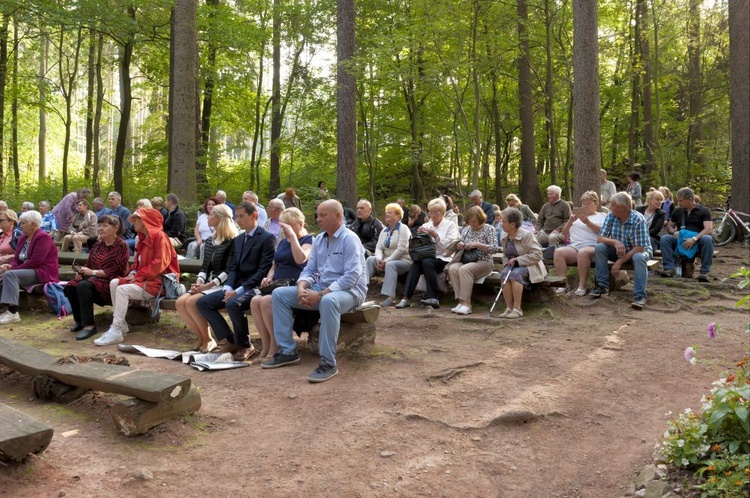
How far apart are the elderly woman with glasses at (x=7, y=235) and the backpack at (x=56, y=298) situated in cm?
137

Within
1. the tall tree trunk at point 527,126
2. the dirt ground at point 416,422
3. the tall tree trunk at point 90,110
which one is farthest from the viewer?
the tall tree trunk at point 90,110

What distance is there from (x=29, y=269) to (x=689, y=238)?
8958 mm

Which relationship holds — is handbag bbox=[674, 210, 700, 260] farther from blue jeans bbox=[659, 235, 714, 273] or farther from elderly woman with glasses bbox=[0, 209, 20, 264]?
Result: elderly woman with glasses bbox=[0, 209, 20, 264]

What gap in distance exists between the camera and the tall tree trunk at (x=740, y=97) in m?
12.3

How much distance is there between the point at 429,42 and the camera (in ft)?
48.8

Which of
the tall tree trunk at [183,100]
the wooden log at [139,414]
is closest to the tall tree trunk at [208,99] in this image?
the tall tree trunk at [183,100]

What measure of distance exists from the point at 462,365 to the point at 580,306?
2.88 m

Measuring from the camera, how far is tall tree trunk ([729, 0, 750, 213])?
1233cm

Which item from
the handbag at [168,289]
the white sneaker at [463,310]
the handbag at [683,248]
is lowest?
the white sneaker at [463,310]

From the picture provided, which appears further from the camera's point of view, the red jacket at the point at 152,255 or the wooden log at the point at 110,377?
the red jacket at the point at 152,255

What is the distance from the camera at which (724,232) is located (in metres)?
12.5

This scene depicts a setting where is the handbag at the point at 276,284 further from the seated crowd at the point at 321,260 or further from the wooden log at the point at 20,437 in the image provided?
the wooden log at the point at 20,437

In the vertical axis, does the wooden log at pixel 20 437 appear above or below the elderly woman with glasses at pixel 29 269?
below

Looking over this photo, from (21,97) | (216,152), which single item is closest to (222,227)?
(216,152)
